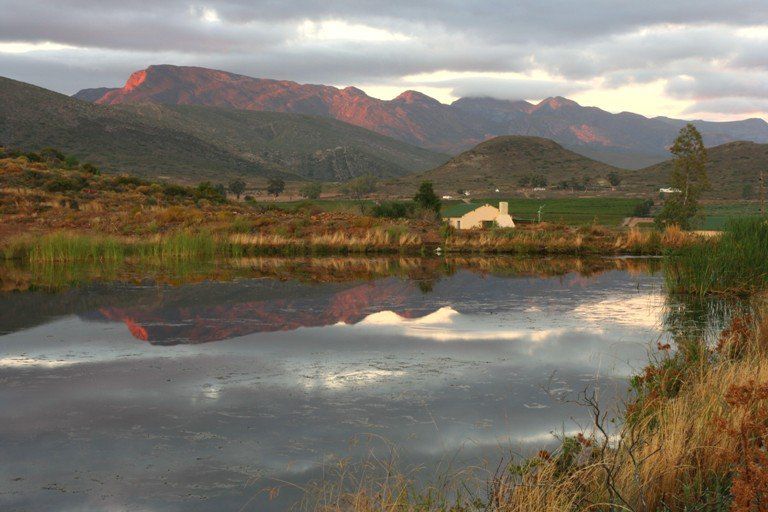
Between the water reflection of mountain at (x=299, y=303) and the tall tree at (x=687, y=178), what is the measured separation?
17.9 meters

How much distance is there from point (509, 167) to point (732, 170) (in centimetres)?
5014

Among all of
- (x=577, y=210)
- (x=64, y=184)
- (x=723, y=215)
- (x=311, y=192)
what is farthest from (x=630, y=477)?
(x=311, y=192)

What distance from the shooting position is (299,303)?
20.8 metres

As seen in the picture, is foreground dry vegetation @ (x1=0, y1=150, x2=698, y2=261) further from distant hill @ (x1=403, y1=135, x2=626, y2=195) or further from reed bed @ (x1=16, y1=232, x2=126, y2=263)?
distant hill @ (x1=403, y1=135, x2=626, y2=195)

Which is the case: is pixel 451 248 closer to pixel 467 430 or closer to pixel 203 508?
pixel 467 430

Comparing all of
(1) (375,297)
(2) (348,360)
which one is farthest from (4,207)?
(2) (348,360)

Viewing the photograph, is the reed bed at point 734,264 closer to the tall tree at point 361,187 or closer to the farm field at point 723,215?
the farm field at point 723,215

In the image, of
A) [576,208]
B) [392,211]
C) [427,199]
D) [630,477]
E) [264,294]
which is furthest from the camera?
[576,208]

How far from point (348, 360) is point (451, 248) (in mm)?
25862

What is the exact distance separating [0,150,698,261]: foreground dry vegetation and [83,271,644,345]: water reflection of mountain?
11706 mm

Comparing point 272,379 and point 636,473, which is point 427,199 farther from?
point 636,473

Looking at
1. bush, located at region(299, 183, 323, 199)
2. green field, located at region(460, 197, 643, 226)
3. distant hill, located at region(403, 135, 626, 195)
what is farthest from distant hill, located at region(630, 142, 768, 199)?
bush, located at region(299, 183, 323, 199)

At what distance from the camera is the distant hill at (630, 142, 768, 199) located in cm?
10331

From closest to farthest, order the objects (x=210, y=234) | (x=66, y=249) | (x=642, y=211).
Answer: (x=66, y=249)
(x=210, y=234)
(x=642, y=211)
